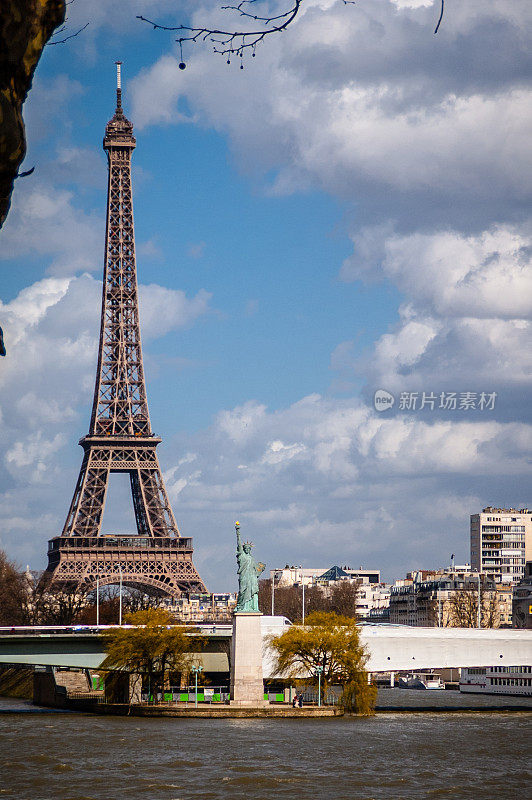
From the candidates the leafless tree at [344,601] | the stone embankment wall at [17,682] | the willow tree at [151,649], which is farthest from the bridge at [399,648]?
the leafless tree at [344,601]

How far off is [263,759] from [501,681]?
74342 mm

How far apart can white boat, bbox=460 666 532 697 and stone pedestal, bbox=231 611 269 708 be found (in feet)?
146

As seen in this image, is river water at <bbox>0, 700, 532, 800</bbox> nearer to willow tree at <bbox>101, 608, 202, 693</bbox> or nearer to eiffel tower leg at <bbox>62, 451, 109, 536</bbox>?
willow tree at <bbox>101, 608, 202, 693</bbox>

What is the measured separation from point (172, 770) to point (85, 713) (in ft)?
110

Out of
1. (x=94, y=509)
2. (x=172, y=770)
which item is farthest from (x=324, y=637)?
(x=94, y=509)

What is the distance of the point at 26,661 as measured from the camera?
72.6m

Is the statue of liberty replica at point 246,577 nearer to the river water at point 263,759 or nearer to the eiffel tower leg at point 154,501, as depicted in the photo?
the river water at point 263,759

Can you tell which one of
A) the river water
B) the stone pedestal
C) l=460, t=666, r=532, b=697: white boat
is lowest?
l=460, t=666, r=532, b=697: white boat

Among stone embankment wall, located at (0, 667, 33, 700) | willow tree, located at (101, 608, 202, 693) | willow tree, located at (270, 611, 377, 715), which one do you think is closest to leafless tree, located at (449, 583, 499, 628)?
stone embankment wall, located at (0, 667, 33, 700)

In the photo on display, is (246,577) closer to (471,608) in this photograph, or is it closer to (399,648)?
(399,648)

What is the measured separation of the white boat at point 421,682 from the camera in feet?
417

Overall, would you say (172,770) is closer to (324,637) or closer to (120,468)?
(324,637)

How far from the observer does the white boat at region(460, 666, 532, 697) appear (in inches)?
4284

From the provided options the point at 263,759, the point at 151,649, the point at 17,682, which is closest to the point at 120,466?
the point at 17,682
